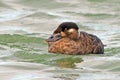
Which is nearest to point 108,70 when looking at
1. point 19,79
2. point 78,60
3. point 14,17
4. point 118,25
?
point 78,60

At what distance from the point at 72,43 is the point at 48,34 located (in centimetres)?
345

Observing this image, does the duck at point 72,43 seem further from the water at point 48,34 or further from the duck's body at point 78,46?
the water at point 48,34

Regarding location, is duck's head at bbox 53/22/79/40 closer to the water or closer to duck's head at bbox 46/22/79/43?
duck's head at bbox 46/22/79/43

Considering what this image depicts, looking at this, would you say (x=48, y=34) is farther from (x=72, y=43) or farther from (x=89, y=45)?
(x=89, y=45)

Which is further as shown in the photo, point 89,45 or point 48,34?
point 48,34

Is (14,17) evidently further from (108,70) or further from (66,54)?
(108,70)

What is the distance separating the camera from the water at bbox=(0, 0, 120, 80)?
11.7 metres

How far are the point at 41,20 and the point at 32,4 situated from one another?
2.65 metres

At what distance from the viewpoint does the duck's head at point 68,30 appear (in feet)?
43.1

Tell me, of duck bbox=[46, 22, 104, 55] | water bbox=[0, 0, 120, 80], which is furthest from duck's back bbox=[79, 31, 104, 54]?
water bbox=[0, 0, 120, 80]

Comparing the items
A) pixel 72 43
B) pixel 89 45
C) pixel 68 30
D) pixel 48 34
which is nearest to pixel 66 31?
pixel 68 30

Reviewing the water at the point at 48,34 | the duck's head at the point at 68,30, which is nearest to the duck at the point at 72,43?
the duck's head at the point at 68,30

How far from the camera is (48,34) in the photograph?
16828 millimetres

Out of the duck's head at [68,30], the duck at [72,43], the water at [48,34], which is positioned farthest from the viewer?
the duck at [72,43]
